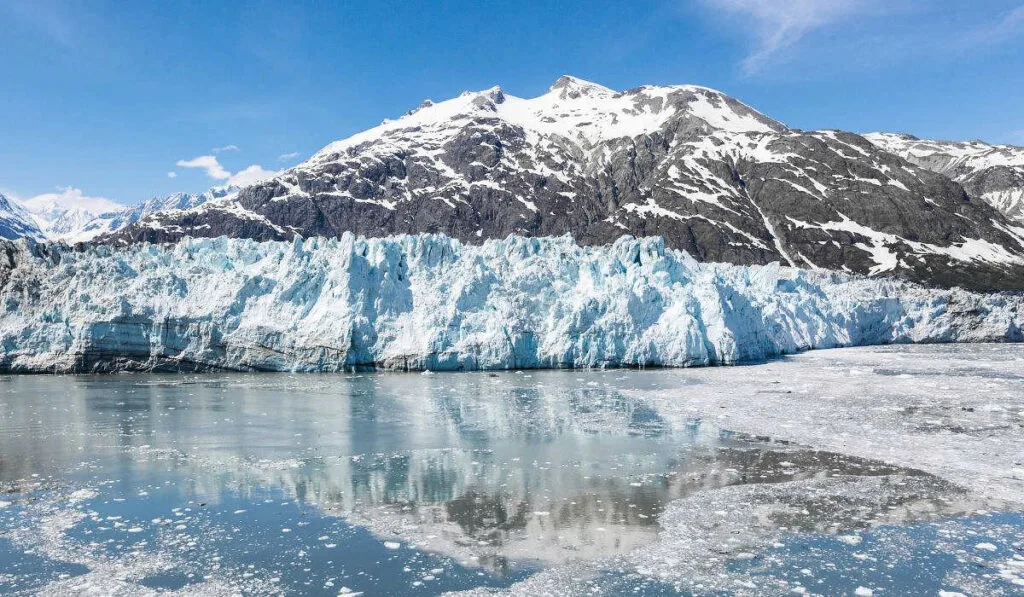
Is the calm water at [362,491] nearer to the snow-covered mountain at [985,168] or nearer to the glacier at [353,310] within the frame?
the glacier at [353,310]

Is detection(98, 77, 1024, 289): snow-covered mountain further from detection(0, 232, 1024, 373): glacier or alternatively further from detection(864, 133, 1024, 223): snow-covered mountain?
detection(0, 232, 1024, 373): glacier

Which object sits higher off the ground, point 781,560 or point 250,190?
point 250,190

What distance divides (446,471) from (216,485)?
12.0 ft

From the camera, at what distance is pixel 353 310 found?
28188mm

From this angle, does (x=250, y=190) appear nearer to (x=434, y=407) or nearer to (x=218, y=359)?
(x=218, y=359)

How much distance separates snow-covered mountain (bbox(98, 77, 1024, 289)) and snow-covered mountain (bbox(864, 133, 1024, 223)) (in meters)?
41.3

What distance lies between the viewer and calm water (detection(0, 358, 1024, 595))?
290 inches

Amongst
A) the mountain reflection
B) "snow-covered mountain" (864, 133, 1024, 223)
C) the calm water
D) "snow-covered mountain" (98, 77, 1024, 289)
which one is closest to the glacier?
the mountain reflection

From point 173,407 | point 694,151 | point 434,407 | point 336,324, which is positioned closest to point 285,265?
point 336,324

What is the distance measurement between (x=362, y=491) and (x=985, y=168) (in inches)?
8194

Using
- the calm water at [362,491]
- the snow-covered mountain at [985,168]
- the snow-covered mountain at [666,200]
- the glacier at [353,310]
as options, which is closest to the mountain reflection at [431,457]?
the calm water at [362,491]

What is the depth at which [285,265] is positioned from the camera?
29.5 m

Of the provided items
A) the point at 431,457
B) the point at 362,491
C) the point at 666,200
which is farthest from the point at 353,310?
the point at 666,200

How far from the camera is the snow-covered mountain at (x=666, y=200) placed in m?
112
